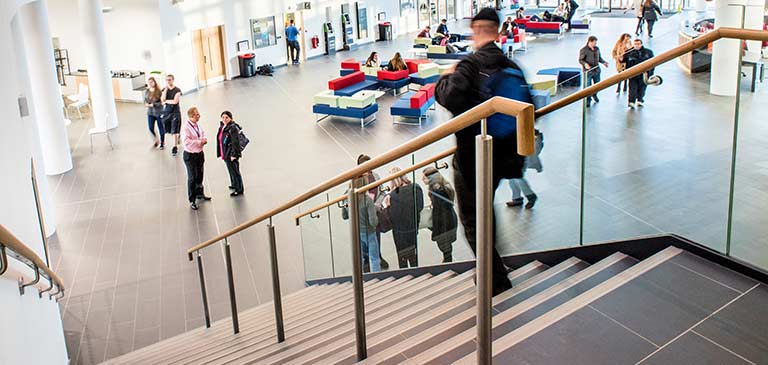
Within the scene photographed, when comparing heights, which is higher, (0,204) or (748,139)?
(748,139)

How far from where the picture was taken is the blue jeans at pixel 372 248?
5551 mm

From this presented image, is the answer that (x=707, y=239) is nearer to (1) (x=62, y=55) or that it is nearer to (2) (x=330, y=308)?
(2) (x=330, y=308)

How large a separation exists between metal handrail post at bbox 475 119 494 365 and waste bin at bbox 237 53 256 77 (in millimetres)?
21372

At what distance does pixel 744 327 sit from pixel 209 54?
20.8 metres

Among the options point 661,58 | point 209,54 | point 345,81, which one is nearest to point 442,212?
point 661,58

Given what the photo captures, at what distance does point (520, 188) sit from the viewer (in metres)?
4.57

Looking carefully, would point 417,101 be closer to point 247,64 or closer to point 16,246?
point 247,64

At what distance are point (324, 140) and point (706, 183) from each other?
447 inches

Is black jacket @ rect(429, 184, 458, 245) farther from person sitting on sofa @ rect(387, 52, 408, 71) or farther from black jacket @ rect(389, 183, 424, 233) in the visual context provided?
person sitting on sofa @ rect(387, 52, 408, 71)

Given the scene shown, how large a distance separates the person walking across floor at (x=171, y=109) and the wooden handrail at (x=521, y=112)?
10053 millimetres

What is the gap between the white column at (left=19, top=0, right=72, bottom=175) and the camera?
1328 cm

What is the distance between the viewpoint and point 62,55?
811 inches

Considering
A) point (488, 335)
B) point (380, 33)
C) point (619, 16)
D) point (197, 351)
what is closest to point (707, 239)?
point (488, 335)

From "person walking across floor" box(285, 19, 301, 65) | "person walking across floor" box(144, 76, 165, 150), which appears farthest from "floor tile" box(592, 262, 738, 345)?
"person walking across floor" box(285, 19, 301, 65)
